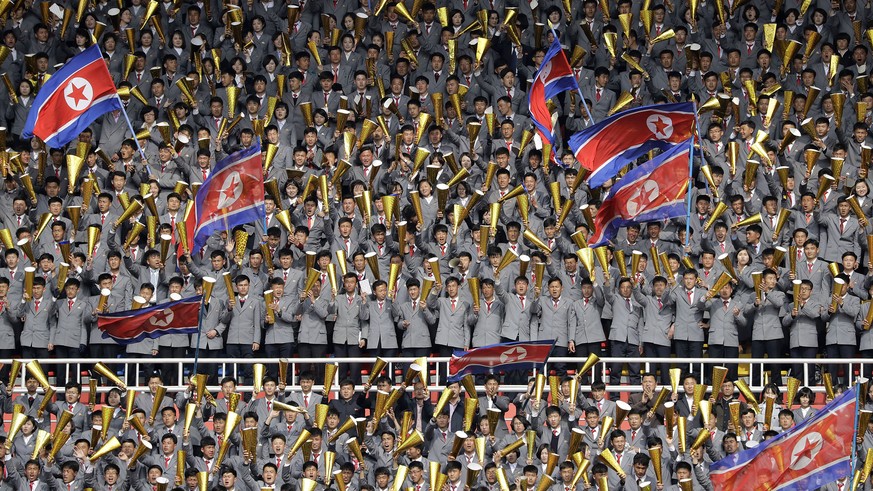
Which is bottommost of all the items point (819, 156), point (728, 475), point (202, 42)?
point (728, 475)

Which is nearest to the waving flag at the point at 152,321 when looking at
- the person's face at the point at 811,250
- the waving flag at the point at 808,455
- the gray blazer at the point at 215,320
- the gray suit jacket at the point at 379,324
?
the gray blazer at the point at 215,320

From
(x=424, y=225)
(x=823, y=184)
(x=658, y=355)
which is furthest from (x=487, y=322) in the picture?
(x=823, y=184)

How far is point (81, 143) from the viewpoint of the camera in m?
24.8

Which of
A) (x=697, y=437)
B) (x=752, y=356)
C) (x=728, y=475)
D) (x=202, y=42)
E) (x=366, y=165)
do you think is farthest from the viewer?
(x=202, y=42)

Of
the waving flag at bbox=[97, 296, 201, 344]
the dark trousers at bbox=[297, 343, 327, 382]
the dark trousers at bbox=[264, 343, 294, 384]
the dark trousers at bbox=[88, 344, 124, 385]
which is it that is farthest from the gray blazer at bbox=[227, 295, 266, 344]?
the dark trousers at bbox=[88, 344, 124, 385]

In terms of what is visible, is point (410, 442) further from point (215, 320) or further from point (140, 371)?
point (140, 371)

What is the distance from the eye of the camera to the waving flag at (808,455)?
19.1 m

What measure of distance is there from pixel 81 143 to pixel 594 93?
19.0 ft

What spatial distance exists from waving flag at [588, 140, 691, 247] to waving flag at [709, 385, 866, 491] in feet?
12.7

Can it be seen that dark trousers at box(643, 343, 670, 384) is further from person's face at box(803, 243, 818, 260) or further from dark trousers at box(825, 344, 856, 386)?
person's face at box(803, 243, 818, 260)

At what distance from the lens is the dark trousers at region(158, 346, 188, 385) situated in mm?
22734

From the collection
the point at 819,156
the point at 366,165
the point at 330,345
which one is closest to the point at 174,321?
the point at 330,345

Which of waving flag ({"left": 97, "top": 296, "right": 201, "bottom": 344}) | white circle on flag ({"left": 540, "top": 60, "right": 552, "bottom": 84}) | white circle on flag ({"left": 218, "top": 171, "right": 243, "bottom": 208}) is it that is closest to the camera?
waving flag ({"left": 97, "top": 296, "right": 201, "bottom": 344})

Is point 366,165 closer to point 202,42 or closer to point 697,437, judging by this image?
point 202,42
